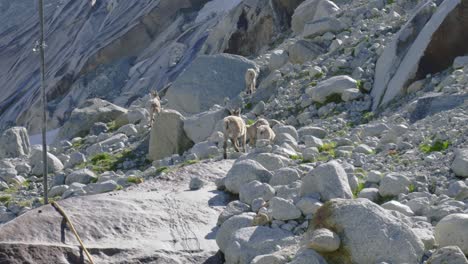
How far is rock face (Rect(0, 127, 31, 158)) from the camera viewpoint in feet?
119

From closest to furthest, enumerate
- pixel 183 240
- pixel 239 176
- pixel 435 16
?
pixel 183 240 < pixel 239 176 < pixel 435 16

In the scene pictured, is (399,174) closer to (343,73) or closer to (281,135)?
(281,135)

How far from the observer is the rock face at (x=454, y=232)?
9.20 m

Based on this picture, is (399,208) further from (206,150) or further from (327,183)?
(206,150)

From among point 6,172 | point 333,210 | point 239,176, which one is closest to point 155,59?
point 6,172

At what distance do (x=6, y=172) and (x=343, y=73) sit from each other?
11.7 metres

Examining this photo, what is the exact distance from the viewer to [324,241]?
9617 mm

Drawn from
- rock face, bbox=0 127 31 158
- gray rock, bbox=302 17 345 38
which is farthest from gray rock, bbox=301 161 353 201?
rock face, bbox=0 127 31 158

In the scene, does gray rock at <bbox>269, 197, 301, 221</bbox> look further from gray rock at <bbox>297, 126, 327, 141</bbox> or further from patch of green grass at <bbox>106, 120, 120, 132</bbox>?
patch of green grass at <bbox>106, 120, 120, 132</bbox>

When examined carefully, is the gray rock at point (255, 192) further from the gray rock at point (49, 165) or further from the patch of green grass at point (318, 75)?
the gray rock at point (49, 165)

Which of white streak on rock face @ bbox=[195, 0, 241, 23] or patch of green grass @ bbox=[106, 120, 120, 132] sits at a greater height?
white streak on rock face @ bbox=[195, 0, 241, 23]

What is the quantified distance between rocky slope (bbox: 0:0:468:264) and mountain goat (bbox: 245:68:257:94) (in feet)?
1.91

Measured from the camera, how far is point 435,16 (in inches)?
870

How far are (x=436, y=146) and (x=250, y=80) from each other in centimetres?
1648
